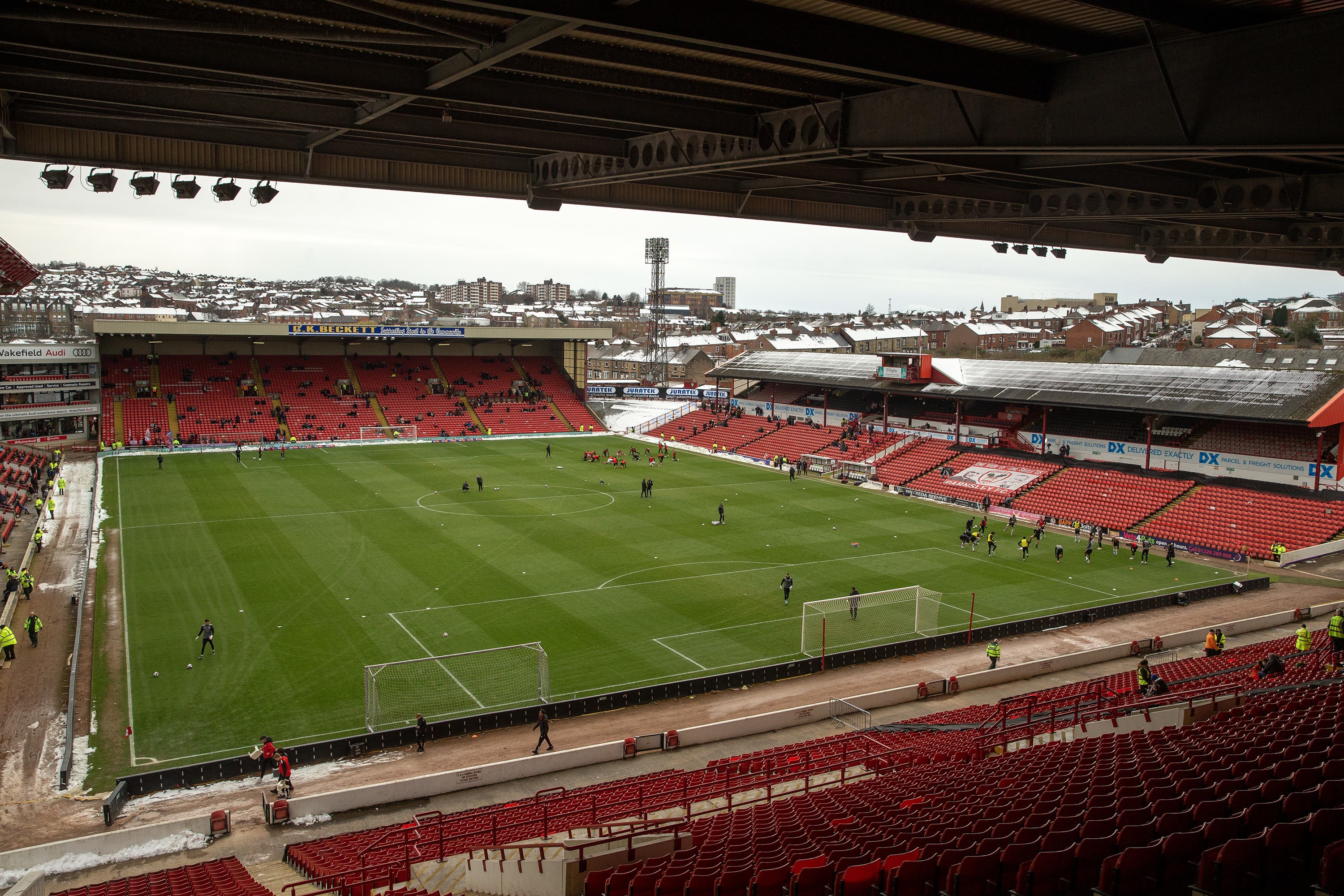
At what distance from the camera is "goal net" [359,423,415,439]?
67.3 m

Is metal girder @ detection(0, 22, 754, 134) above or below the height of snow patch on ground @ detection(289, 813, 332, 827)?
above

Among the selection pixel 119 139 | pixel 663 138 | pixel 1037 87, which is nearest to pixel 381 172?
pixel 119 139

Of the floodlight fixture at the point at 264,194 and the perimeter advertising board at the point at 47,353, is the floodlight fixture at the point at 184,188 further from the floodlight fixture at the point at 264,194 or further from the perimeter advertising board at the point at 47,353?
the perimeter advertising board at the point at 47,353

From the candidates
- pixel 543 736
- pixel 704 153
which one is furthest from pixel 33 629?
pixel 704 153

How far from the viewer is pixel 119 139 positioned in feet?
47.2

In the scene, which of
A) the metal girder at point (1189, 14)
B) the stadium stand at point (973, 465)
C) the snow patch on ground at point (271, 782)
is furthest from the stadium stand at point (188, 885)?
the stadium stand at point (973, 465)

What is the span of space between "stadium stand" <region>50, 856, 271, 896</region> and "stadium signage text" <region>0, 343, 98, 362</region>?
54.3 m

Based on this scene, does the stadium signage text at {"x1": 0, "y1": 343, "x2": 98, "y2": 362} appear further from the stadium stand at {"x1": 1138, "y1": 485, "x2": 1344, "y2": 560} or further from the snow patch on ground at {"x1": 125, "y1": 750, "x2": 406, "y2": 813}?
the stadium stand at {"x1": 1138, "y1": 485, "x2": 1344, "y2": 560}

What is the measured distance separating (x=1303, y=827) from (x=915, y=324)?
162 meters

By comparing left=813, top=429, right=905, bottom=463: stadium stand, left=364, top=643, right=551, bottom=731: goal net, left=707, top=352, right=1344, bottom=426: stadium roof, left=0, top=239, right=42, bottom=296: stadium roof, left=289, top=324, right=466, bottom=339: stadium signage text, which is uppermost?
left=0, top=239, right=42, bottom=296: stadium roof

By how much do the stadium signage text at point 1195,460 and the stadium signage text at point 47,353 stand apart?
200 ft

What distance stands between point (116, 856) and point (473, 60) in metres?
13.9

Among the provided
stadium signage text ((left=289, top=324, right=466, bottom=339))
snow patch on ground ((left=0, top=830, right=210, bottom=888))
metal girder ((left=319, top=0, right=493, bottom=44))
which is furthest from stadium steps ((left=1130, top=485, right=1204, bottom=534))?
stadium signage text ((left=289, top=324, right=466, bottom=339))

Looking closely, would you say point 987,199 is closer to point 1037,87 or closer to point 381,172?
point 1037,87
